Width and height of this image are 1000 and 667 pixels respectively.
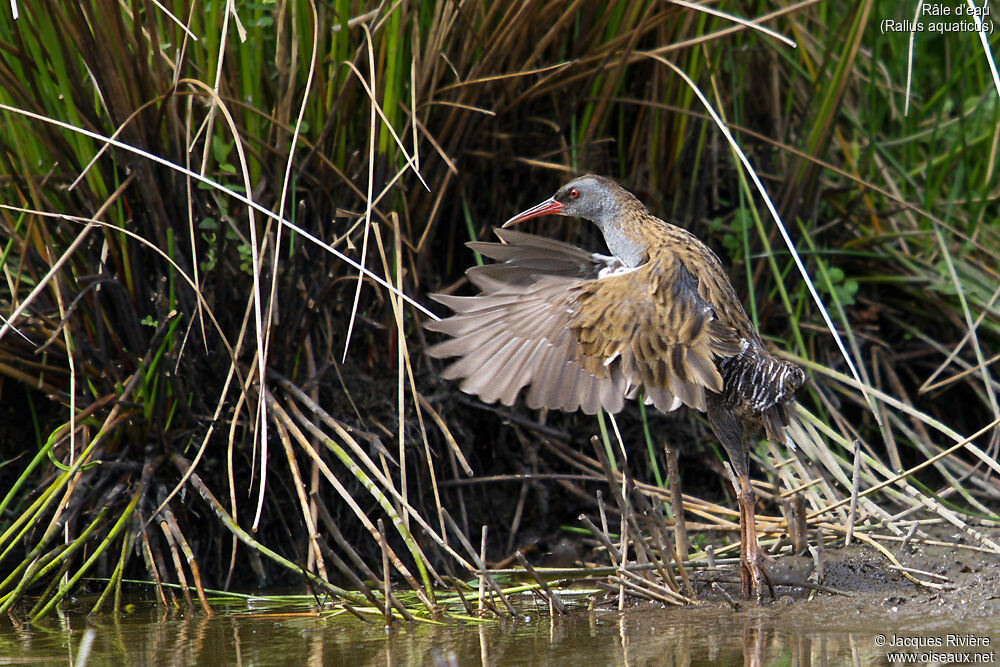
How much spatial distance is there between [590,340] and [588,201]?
67cm

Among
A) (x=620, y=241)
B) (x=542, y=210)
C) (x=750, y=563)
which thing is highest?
(x=542, y=210)

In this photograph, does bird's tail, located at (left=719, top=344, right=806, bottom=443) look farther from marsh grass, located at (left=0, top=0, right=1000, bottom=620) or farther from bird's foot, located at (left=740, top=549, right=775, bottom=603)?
bird's foot, located at (left=740, top=549, right=775, bottom=603)

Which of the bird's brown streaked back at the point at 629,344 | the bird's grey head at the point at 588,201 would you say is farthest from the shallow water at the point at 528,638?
the bird's grey head at the point at 588,201

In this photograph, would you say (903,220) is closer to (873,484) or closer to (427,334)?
(873,484)

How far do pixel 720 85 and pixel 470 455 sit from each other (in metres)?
1.76

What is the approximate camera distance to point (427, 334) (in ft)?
12.6

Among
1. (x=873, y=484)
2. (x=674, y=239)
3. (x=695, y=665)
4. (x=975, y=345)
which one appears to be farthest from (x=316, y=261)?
(x=975, y=345)

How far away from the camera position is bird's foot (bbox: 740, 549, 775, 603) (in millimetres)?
3199

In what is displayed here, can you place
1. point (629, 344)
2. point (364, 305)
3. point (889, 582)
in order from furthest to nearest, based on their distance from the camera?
point (364, 305) < point (889, 582) < point (629, 344)

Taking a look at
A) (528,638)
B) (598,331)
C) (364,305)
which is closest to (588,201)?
(598,331)

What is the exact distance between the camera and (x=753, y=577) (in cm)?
321

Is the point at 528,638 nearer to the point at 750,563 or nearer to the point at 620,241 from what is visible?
the point at 750,563

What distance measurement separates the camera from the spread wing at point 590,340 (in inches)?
124

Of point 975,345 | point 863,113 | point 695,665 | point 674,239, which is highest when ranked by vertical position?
point 863,113
